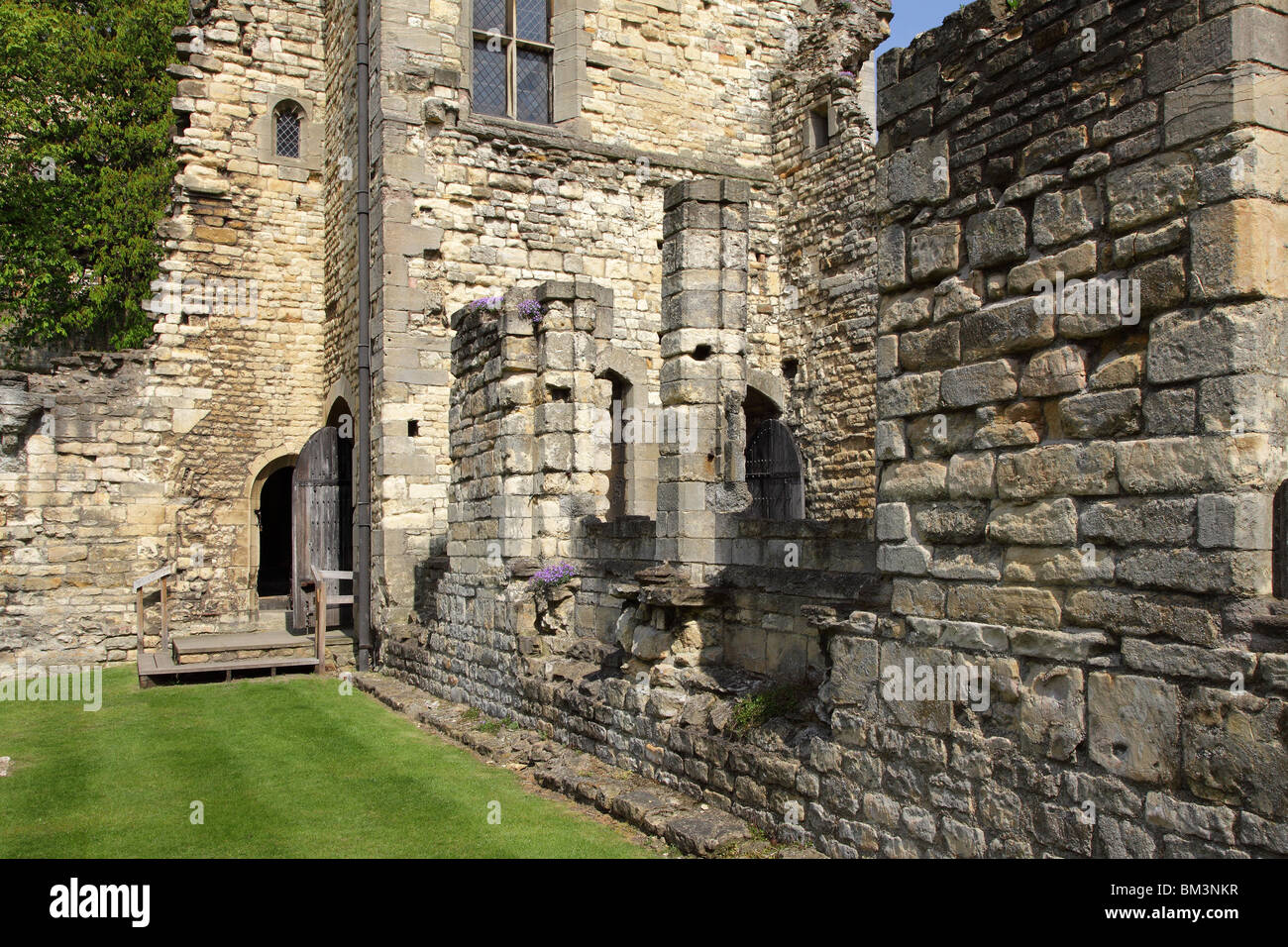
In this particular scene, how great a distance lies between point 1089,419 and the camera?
4.35 meters

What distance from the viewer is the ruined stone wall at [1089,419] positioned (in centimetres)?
383

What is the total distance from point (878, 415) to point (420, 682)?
25.9 ft

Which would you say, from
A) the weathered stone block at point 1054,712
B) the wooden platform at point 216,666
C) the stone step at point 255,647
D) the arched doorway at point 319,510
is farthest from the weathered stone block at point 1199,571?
the arched doorway at point 319,510

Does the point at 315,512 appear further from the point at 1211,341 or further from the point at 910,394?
the point at 1211,341

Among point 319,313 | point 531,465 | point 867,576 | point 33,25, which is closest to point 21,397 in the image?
point 319,313

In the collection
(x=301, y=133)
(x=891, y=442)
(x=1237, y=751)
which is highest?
(x=301, y=133)

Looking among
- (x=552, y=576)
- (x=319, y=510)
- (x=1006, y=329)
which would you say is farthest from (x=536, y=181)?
(x=1006, y=329)

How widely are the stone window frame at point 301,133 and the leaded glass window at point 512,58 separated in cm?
316

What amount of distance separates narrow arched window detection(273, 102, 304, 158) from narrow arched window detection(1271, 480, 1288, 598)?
1528 centimetres

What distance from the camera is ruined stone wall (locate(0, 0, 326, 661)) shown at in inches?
554

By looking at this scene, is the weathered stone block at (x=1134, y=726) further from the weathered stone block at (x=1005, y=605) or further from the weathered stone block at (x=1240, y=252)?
the weathered stone block at (x=1240, y=252)

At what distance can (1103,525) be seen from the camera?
4258mm

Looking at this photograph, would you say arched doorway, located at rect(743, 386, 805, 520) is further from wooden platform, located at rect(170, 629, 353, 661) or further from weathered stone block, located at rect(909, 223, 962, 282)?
weathered stone block, located at rect(909, 223, 962, 282)

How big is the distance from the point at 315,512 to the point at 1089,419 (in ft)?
39.2
